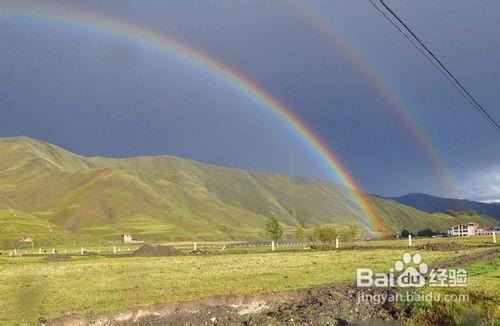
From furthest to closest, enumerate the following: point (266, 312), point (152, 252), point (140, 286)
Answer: point (152, 252) < point (140, 286) < point (266, 312)

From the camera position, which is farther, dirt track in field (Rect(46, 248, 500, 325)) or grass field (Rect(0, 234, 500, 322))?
grass field (Rect(0, 234, 500, 322))

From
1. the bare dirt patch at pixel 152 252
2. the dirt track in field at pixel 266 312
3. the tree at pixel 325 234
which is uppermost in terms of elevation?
the tree at pixel 325 234

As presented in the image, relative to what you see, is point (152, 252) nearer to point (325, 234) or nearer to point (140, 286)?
point (325, 234)

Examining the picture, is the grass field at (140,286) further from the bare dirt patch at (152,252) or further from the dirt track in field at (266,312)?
the bare dirt patch at (152,252)

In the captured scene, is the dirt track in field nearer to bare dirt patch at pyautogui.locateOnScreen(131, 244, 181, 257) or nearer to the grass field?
the grass field

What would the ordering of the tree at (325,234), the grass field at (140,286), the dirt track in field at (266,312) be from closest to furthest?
the dirt track in field at (266,312) → the grass field at (140,286) → the tree at (325,234)

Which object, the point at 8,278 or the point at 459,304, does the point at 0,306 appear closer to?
the point at 8,278

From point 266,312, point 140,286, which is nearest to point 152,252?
point 140,286

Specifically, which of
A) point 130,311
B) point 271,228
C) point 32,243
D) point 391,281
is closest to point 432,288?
point 391,281

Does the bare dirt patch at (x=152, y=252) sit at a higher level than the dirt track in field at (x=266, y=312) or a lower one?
higher

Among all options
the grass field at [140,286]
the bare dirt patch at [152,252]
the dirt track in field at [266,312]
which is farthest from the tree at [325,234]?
the dirt track in field at [266,312]

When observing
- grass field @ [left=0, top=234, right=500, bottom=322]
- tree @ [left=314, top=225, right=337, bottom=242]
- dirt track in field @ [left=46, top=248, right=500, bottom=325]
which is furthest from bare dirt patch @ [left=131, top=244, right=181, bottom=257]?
dirt track in field @ [left=46, top=248, right=500, bottom=325]

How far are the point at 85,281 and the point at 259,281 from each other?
1337 centimetres

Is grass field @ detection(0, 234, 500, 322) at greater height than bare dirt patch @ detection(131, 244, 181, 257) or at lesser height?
lesser
